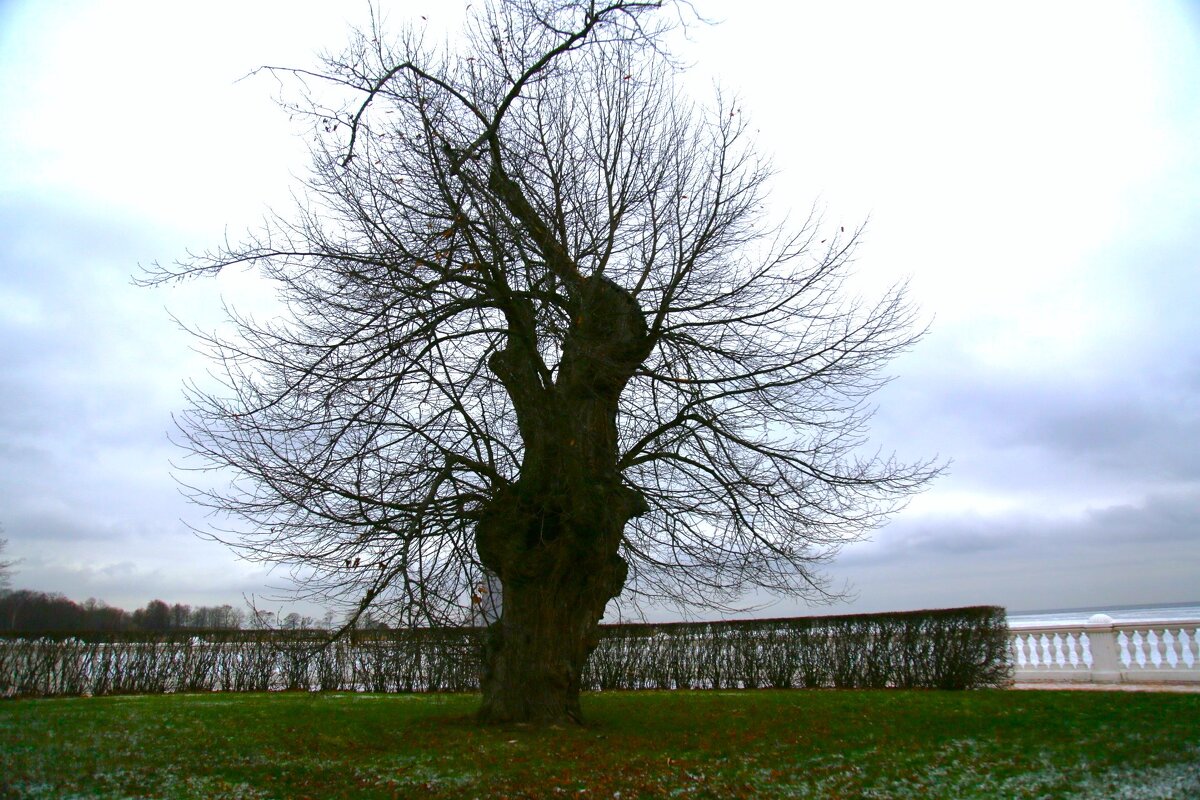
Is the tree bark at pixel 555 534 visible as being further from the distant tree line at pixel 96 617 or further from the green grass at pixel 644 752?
the distant tree line at pixel 96 617

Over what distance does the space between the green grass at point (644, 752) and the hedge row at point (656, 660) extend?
2.88 metres

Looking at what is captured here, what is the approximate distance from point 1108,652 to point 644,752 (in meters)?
9.57

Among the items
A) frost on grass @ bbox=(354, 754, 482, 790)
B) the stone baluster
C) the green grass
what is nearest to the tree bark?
the green grass

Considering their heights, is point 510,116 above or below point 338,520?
above

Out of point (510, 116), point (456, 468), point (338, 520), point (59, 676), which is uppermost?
point (510, 116)

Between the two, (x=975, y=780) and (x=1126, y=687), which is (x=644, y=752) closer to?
(x=975, y=780)

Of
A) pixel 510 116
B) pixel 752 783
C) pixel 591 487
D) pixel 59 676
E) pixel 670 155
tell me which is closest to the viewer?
pixel 752 783

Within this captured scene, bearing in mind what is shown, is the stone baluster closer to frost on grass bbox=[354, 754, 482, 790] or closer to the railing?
the railing

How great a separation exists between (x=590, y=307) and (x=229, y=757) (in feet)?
17.7

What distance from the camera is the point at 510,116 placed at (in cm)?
888

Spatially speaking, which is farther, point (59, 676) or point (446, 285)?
point (59, 676)

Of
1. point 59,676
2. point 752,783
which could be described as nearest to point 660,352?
point 752,783

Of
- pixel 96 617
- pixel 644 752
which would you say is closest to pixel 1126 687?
pixel 644 752

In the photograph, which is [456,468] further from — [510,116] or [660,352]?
[510,116]
